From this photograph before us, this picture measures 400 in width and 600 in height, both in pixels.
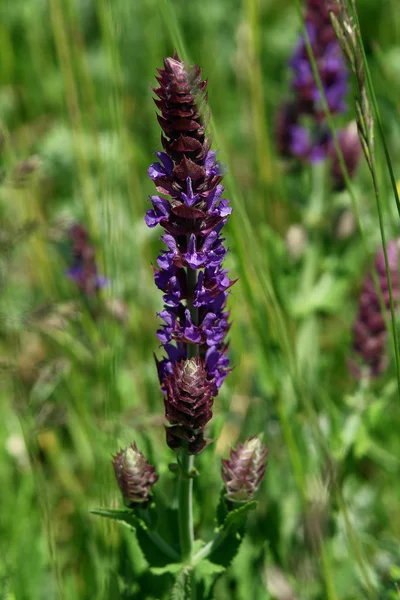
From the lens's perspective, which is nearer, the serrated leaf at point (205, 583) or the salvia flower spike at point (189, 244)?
the salvia flower spike at point (189, 244)

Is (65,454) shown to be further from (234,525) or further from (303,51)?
(303,51)

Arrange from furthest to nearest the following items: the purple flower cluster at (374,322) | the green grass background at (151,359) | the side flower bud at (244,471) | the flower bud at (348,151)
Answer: the flower bud at (348,151), the purple flower cluster at (374,322), the green grass background at (151,359), the side flower bud at (244,471)

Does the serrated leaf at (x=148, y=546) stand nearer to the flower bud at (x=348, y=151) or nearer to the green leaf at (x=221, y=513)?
the green leaf at (x=221, y=513)

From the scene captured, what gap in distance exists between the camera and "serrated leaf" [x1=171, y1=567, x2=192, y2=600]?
142cm

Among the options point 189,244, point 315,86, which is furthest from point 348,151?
point 189,244

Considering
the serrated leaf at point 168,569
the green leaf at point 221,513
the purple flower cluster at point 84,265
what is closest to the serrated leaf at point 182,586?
the serrated leaf at point 168,569

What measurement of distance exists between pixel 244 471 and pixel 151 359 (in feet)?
5.17

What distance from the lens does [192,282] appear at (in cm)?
132

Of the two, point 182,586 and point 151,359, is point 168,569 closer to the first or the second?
point 182,586

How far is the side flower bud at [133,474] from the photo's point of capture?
140 cm

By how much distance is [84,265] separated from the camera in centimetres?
265

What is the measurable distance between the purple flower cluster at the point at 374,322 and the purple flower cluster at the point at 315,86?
65cm

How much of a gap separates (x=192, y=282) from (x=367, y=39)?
149 inches

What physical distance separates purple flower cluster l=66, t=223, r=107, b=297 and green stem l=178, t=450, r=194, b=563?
1300mm
